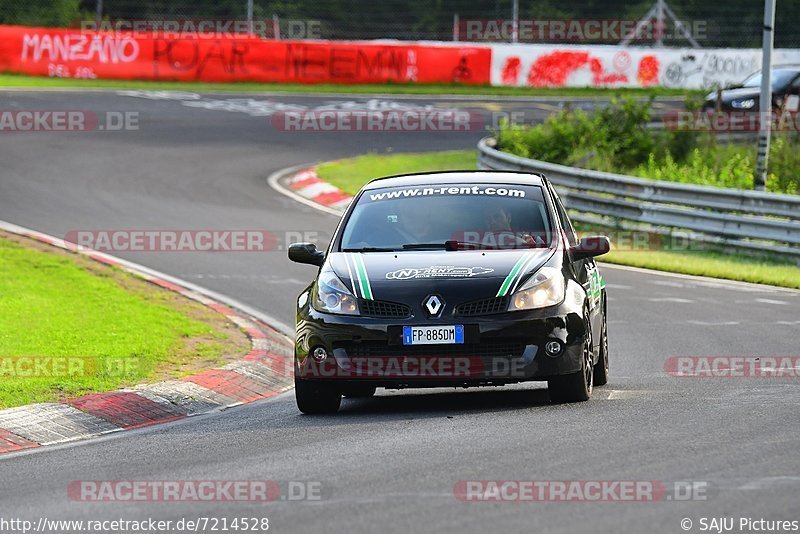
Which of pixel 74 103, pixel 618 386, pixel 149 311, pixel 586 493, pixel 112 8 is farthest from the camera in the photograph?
pixel 112 8

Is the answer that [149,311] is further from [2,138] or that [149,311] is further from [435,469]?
[2,138]

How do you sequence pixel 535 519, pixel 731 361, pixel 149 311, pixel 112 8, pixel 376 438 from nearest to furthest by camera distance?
1. pixel 535 519
2. pixel 376 438
3. pixel 731 361
4. pixel 149 311
5. pixel 112 8

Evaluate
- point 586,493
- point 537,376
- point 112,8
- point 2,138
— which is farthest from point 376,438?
point 112,8

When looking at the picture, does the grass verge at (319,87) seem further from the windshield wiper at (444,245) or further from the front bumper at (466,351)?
the front bumper at (466,351)

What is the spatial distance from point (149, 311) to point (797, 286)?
7758 millimetres

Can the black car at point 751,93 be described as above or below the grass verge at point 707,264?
above

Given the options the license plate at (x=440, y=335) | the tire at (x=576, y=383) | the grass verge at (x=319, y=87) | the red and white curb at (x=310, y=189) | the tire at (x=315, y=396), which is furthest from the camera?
the grass verge at (x=319, y=87)

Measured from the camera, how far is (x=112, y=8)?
48906 mm

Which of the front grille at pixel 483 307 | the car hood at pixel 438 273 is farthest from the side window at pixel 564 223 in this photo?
the front grille at pixel 483 307

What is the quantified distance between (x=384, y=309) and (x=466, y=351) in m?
0.60

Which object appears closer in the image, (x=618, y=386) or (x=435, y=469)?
(x=435, y=469)

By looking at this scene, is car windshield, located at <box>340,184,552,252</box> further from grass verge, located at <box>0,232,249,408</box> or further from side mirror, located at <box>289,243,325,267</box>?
grass verge, located at <box>0,232,249,408</box>

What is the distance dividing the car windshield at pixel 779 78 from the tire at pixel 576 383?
2374cm

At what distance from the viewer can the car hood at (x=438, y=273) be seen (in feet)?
29.0
